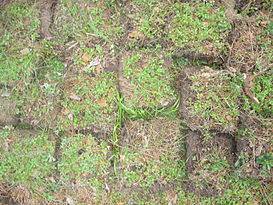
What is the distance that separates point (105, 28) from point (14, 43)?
885mm

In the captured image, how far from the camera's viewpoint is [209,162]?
4.09 metres

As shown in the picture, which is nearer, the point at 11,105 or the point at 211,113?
the point at 211,113

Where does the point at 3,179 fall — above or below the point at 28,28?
below

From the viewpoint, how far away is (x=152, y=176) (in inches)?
165

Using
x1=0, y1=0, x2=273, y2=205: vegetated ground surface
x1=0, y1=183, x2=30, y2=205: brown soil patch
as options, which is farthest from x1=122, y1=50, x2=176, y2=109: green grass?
x1=0, y1=183, x2=30, y2=205: brown soil patch

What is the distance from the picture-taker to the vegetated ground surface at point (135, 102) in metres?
4.07

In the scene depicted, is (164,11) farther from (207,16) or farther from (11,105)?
(11,105)

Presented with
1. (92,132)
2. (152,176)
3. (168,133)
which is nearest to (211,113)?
(168,133)

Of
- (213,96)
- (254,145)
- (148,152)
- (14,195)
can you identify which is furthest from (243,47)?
(14,195)

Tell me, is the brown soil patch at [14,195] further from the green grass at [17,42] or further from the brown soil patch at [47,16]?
the brown soil patch at [47,16]

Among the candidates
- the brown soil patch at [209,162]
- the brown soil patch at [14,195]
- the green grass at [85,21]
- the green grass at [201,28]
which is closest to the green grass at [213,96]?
the brown soil patch at [209,162]

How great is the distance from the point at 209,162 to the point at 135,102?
865mm

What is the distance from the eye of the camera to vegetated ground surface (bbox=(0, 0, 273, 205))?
13.3ft

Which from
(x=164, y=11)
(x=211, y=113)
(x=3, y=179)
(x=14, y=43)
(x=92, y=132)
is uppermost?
(x=164, y=11)
